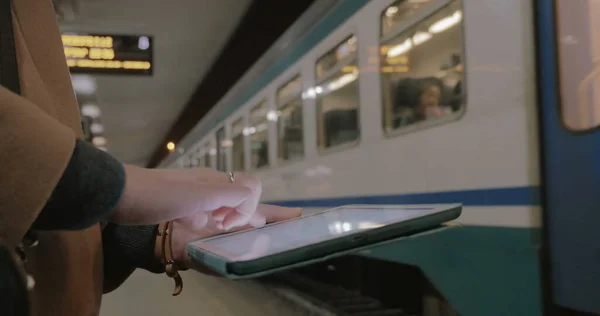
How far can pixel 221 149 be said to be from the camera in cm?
1002

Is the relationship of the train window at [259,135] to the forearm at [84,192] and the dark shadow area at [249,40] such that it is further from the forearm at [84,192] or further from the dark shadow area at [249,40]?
the forearm at [84,192]

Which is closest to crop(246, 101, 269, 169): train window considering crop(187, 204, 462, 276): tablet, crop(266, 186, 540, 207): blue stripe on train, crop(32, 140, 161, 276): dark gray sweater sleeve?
crop(266, 186, 540, 207): blue stripe on train

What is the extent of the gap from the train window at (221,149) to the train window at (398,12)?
580 centimetres

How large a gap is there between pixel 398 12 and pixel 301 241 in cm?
335

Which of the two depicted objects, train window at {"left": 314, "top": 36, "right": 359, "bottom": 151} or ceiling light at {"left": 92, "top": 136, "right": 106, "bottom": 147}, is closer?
ceiling light at {"left": 92, "top": 136, "right": 106, "bottom": 147}

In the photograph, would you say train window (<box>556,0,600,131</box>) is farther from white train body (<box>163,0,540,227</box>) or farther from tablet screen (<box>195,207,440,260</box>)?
tablet screen (<box>195,207,440,260</box>)

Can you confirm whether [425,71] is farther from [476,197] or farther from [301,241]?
[301,241]

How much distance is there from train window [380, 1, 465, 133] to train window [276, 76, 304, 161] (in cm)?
170

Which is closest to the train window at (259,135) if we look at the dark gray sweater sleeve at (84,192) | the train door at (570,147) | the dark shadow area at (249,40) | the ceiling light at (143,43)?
the ceiling light at (143,43)

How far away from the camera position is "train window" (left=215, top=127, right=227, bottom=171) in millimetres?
9711

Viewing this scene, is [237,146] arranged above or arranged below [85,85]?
below

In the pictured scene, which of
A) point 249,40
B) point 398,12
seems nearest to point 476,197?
point 398,12

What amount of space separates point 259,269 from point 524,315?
2.52m

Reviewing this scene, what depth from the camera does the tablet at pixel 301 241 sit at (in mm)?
633
